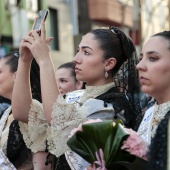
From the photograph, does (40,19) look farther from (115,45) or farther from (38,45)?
(115,45)

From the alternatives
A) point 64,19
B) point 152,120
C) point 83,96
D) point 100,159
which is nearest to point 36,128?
point 83,96

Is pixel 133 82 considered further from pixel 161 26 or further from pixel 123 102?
pixel 161 26

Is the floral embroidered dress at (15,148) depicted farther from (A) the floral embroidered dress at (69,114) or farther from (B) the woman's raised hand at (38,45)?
(B) the woman's raised hand at (38,45)

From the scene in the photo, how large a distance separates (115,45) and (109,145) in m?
1.14

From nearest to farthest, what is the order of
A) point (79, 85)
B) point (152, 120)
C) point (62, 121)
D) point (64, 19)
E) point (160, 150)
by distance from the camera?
point (160, 150) → point (152, 120) → point (62, 121) → point (79, 85) → point (64, 19)

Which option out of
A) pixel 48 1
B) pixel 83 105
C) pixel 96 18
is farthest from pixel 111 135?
pixel 96 18

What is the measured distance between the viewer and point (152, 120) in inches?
121

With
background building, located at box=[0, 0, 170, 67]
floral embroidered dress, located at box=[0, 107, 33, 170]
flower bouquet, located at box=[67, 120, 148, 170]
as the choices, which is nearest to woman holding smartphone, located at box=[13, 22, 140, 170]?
floral embroidered dress, located at box=[0, 107, 33, 170]

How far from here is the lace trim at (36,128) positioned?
3746 mm

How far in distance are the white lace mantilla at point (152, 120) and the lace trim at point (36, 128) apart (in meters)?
0.80

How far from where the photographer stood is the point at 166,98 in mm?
3109

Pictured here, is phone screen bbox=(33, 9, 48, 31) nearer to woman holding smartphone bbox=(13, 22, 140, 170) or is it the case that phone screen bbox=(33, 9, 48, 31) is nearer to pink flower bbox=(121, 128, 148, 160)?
woman holding smartphone bbox=(13, 22, 140, 170)

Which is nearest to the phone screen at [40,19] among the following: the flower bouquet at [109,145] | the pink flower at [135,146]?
the flower bouquet at [109,145]

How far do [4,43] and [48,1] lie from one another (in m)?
3.51
